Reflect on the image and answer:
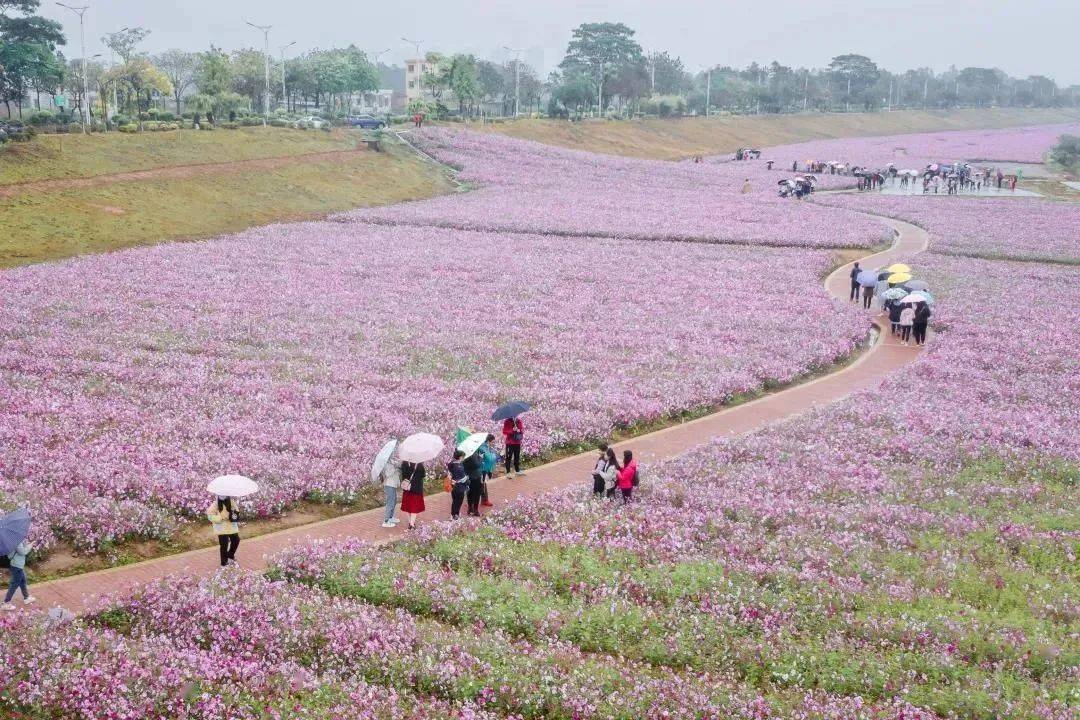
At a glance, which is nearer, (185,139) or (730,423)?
(730,423)

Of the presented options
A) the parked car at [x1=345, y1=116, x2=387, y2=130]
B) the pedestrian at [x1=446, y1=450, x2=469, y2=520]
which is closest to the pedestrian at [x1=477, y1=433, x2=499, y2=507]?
the pedestrian at [x1=446, y1=450, x2=469, y2=520]

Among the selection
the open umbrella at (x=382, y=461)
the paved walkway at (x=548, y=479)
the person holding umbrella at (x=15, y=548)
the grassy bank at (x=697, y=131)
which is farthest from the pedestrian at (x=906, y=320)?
the grassy bank at (x=697, y=131)

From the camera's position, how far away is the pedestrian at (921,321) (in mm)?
31797

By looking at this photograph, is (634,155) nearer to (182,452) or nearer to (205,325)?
(205,325)

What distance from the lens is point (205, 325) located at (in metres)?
30.9

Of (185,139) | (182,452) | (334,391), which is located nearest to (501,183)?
(185,139)

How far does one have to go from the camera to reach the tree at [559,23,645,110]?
16825 cm

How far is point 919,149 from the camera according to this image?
140 meters

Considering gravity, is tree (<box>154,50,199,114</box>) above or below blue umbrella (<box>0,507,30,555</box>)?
above

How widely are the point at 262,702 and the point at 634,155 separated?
107 m

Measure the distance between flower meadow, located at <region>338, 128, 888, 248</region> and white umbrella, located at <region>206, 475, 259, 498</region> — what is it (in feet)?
136

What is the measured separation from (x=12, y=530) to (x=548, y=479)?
10.0 m

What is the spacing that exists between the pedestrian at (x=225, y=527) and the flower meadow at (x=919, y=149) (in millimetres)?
101893

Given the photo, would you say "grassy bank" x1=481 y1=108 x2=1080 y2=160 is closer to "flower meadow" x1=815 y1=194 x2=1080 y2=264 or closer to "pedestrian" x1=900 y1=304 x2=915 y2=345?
"flower meadow" x1=815 y1=194 x2=1080 y2=264
